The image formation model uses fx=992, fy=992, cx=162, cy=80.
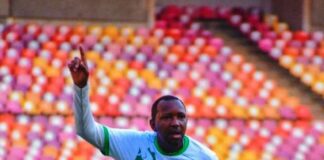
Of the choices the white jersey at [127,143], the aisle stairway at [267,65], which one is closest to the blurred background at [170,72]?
the aisle stairway at [267,65]

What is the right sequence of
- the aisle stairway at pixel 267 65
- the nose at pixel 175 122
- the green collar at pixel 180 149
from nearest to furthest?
the nose at pixel 175 122
the green collar at pixel 180 149
the aisle stairway at pixel 267 65

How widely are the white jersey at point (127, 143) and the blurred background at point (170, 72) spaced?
7.38 meters

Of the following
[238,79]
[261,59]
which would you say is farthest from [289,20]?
[238,79]

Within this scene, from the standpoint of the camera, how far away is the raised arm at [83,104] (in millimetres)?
4305

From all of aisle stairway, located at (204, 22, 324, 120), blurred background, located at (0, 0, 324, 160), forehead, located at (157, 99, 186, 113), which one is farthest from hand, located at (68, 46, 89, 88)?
aisle stairway, located at (204, 22, 324, 120)

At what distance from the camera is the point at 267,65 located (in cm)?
1609

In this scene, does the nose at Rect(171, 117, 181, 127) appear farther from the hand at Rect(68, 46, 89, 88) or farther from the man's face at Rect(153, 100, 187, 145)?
the hand at Rect(68, 46, 89, 88)

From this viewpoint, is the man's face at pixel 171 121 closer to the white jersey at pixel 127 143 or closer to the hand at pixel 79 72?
the white jersey at pixel 127 143

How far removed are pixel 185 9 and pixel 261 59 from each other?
6.32ft

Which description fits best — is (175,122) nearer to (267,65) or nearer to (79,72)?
(79,72)

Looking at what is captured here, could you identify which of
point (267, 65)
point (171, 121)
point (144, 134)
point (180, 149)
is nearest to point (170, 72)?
point (267, 65)

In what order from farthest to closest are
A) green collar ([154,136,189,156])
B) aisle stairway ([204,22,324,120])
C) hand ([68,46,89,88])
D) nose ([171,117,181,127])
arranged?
1. aisle stairway ([204,22,324,120])
2. green collar ([154,136,189,156])
3. nose ([171,117,181,127])
4. hand ([68,46,89,88])

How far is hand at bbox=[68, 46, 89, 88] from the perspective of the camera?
169 inches

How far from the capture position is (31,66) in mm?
13719
